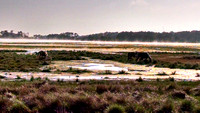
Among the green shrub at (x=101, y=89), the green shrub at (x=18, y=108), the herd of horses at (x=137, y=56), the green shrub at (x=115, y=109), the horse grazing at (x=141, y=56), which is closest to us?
the green shrub at (x=115, y=109)

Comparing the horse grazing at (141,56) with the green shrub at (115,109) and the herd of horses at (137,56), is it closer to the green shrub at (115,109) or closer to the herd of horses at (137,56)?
the herd of horses at (137,56)

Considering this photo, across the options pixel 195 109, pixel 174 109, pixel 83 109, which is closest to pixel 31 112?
pixel 83 109

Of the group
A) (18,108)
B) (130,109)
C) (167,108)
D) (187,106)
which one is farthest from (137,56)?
(18,108)

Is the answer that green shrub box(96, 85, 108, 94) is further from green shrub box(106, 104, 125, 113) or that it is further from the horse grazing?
the horse grazing

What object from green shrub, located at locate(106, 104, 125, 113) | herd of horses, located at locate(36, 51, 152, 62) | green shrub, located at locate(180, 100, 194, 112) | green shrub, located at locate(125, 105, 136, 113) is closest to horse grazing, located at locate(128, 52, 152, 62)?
herd of horses, located at locate(36, 51, 152, 62)

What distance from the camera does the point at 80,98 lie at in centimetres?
1058

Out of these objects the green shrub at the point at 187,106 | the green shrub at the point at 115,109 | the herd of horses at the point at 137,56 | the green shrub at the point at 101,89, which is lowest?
the herd of horses at the point at 137,56

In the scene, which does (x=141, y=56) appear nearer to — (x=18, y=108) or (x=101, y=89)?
(x=101, y=89)

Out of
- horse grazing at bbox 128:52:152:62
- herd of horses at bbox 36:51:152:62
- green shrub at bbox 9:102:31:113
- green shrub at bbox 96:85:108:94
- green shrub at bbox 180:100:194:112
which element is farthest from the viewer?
herd of horses at bbox 36:51:152:62

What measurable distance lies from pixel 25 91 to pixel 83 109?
13.1 feet

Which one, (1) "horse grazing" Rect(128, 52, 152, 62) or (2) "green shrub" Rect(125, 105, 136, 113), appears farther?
(1) "horse grazing" Rect(128, 52, 152, 62)

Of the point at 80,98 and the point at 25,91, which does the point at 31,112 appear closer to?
the point at 80,98

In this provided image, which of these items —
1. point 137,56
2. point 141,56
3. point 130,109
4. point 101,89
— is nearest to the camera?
point 130,109

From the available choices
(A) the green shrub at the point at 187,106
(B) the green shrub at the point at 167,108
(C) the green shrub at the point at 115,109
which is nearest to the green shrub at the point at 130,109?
(C) the green shrub at the point at 115,109
